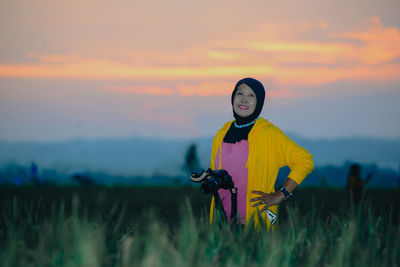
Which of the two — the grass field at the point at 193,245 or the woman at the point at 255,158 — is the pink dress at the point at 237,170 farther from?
the grass field at the point at 193,245

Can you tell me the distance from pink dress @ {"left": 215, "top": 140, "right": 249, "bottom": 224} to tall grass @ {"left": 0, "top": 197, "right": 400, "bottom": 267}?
42 centimetres

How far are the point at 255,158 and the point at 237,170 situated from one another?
7.7 inches

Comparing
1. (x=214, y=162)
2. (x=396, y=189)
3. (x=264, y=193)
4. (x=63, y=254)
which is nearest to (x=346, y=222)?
(x=264, y=193)

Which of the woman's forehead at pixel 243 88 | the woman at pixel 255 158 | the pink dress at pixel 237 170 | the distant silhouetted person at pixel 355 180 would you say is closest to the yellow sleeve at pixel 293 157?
the woman at pixel 255 158

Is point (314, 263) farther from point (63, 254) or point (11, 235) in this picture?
point (11, 235)

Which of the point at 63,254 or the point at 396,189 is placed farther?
the point at 396,189

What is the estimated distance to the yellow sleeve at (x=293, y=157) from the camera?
15.4 feet

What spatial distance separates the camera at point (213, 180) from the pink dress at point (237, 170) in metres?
0.20

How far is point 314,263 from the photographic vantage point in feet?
12.6

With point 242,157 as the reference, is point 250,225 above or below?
below

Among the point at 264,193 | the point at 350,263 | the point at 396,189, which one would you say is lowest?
the point at 396,189

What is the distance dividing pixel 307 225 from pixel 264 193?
476mm

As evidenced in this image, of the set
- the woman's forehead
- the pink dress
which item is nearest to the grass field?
the pink dress

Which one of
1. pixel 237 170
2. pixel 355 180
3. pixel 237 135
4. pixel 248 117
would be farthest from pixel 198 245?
pixel 355 180
